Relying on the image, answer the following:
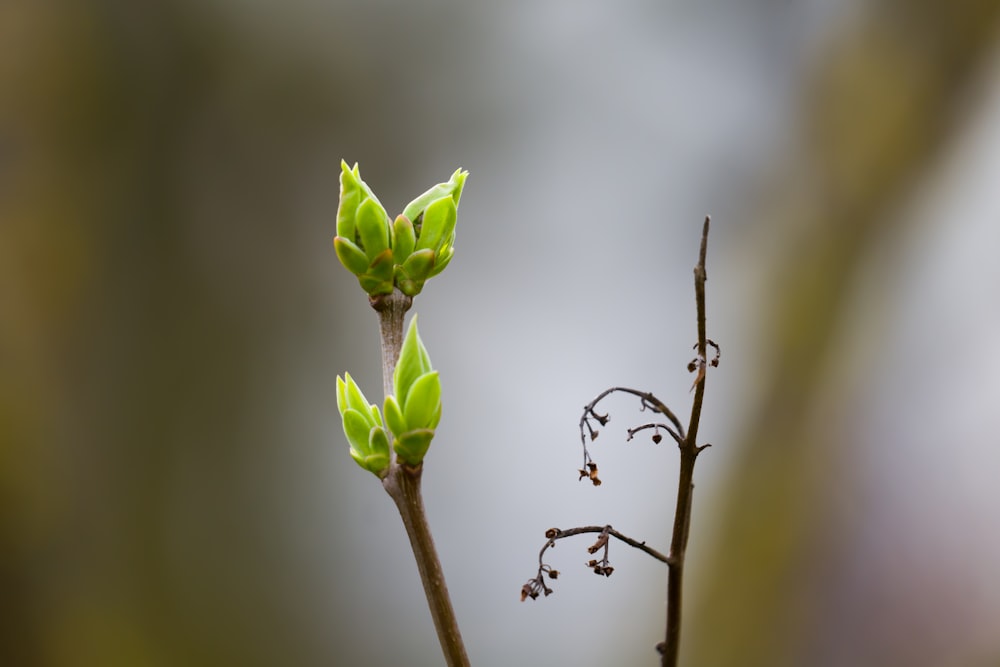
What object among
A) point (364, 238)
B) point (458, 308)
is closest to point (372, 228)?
point (364, 238)

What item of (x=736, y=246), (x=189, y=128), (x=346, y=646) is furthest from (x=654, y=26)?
(x=346, y=646)

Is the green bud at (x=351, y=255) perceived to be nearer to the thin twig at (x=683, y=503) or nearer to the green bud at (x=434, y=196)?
the green bud at (x=434, y=196)

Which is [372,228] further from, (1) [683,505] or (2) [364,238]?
(1) [683,505]

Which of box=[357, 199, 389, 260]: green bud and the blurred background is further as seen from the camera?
the blurred background

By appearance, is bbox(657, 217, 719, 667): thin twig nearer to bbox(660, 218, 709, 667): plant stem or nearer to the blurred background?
bbox(660, 218, 709, 667): plant stem

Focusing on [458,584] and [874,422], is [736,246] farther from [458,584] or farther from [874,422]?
[458,584]

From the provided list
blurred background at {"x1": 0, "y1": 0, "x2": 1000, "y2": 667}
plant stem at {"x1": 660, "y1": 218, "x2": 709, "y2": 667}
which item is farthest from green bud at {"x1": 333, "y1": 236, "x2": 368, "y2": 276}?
blurred background at {"x1": 0, "y1": 0, "x2": 1000, "y2": 667}
